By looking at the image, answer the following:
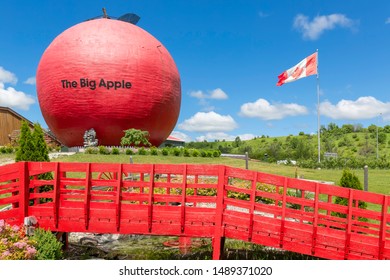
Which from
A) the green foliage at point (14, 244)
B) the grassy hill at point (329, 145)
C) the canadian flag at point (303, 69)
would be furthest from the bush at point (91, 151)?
the green foliage at point (14, 244)

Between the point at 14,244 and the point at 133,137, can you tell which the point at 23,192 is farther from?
the point at 133,137

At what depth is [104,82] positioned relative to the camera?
92.4 ft

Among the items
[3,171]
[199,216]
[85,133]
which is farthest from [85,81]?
[199,216]

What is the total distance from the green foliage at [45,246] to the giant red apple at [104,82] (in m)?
21.7

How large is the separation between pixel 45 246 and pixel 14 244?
696 mm

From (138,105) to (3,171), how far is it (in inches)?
847

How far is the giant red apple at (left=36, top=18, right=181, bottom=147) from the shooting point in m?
28.3

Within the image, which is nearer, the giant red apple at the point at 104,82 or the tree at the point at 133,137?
the giant red apple at the point at 104,82

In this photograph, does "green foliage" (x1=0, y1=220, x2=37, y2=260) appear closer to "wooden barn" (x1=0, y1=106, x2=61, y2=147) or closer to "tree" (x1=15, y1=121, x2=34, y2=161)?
Result: "tree" (x1=15, y1=121, x2=34, y2=161)

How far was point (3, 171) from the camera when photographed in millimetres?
7922

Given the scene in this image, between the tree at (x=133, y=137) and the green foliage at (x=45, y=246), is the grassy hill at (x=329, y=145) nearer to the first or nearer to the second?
the tree at (x=133, y=137)

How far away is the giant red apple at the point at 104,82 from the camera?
28.3m

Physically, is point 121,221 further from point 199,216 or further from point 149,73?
point 149,73

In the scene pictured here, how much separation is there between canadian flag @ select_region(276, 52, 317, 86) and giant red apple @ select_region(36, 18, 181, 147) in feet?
30.9
